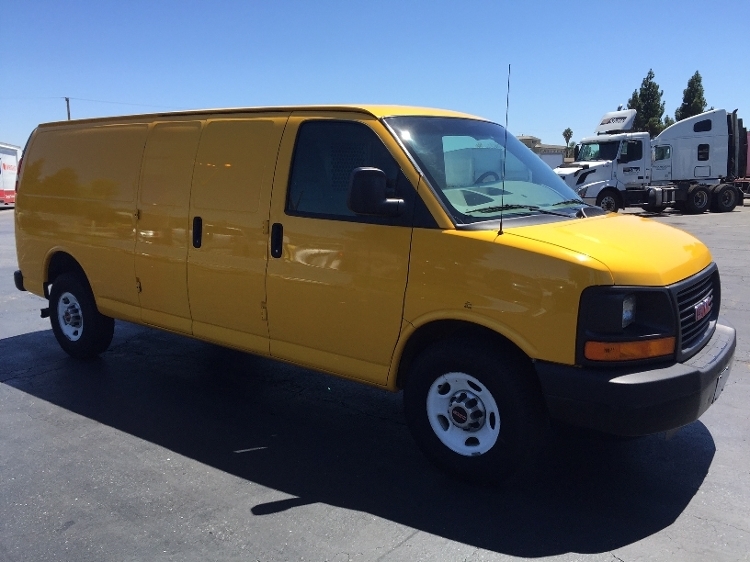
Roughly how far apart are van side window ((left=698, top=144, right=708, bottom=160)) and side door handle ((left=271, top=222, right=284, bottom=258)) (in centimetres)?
2537

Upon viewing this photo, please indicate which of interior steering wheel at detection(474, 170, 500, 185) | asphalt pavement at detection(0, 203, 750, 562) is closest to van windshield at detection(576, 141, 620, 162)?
asphalt pavement at detection(0, 203, 750, 562)

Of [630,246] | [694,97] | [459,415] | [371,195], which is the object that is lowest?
[459,415]

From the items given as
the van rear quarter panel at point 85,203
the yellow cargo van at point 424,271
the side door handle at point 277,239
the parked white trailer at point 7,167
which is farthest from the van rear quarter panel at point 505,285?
the parked white trailer at point 7,167

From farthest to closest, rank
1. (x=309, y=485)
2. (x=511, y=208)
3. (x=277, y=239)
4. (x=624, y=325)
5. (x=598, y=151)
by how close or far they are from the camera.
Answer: (x=598, y=151) < (x=277, y=239) < (x=511, y=208) < (x=309, y=485) < (x=624, y=325)

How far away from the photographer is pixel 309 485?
3883 mm

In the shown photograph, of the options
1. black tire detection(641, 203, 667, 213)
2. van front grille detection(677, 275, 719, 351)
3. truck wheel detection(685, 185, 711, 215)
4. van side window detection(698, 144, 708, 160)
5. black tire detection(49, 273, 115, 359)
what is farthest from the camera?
van side window detection(698, 144, 708, 160)

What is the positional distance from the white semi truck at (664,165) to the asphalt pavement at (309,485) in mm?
19623

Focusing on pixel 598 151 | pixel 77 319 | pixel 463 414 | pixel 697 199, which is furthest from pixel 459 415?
pixel 697 199

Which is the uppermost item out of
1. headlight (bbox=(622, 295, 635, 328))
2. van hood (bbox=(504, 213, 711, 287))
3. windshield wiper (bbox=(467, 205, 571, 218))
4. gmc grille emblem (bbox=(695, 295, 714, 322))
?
windshield wiper (bbox=(467, 205, 571, 218))

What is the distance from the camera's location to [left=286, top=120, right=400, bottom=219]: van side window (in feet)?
13.7

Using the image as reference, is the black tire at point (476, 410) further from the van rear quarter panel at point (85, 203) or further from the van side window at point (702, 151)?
the van side window at point (702, 151)

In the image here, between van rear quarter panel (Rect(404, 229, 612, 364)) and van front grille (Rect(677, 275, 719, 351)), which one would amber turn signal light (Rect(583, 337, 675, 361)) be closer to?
van rear quarter panel (Rect(404, 229, 612, 364))

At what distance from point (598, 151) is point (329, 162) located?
22196 millimetres

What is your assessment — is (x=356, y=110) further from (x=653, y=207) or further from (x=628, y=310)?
(x=653, y=207)
